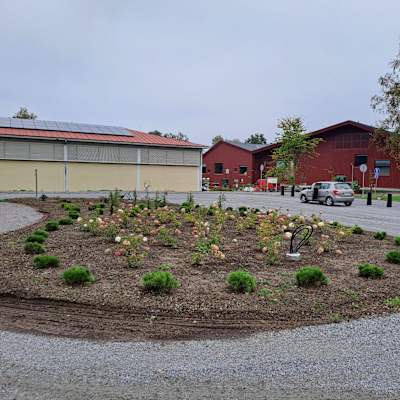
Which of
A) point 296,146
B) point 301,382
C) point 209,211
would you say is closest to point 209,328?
point 301,382

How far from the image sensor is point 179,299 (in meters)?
4.82

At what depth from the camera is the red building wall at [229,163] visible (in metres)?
56.5

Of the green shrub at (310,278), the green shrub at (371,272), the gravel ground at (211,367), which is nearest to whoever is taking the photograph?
the gravel ground at (211,367)

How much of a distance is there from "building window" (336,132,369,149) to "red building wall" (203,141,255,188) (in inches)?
485

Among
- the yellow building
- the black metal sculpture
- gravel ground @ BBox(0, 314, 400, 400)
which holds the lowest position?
gravel ground @ BBox(0, 314, 400, 400)

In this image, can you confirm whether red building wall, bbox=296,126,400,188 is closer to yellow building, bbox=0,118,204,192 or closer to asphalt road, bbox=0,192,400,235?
yellow building, bbox=0,118,204,192

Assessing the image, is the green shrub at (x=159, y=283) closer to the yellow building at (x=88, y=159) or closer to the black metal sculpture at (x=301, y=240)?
the black metal sculpture at (x=301, y=240)

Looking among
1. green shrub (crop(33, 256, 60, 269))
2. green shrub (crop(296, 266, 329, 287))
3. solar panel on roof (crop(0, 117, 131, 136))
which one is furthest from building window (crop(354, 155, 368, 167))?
green shrub (crop(33, 256, 60, 269))

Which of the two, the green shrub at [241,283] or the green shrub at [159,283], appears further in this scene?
the green shrub at [241,283]

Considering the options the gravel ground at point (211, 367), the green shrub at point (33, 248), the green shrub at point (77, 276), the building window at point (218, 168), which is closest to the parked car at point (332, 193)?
the green shrub at point (33, 248)

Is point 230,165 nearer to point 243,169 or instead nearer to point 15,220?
point 243,169

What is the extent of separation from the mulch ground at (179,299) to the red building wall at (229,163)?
48566 mm

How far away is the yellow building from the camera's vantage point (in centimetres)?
3250

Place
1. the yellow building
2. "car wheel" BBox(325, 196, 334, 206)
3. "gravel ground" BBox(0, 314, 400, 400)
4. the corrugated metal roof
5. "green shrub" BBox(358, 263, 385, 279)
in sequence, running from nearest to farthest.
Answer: "gravel ground" BBox(0, 314, 400, 400)
"green shrub" BBox(358, 263, 385, 279)
"car wheel" BBox(325, 196, 334, 206)
the yellow building
the corrugated metal roof
